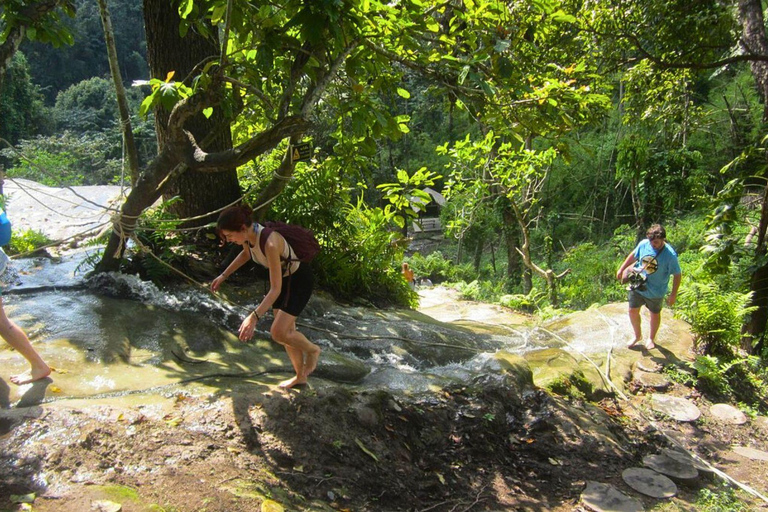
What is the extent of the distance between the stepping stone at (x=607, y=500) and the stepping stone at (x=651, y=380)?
2.43 meters

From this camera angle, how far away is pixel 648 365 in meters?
6.36

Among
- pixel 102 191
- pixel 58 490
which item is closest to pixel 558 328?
pixel 58 490

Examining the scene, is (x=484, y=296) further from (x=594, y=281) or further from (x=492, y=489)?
(x=492, y=489)

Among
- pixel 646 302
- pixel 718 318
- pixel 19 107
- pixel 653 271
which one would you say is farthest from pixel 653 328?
pixel 19 107

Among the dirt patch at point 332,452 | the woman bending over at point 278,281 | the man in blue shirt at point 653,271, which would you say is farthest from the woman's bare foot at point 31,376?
the man in blue shirt at point 653,271

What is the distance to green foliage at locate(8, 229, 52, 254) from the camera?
7.01 metres

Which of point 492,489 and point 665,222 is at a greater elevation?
point 665,222

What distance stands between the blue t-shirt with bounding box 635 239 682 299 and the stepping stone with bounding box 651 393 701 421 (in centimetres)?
118

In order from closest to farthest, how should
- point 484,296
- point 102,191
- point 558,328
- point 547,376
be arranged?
point 547,376
point 558,328
point 102,191
point 484,296

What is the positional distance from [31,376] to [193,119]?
395cm

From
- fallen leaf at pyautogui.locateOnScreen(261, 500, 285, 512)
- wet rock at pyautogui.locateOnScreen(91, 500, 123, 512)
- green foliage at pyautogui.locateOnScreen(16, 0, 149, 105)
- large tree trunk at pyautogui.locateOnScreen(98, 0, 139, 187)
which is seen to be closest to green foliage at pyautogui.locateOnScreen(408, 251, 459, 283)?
large tree trunk at pyautogui.locateOnScreen(98, 0, 139, 187)

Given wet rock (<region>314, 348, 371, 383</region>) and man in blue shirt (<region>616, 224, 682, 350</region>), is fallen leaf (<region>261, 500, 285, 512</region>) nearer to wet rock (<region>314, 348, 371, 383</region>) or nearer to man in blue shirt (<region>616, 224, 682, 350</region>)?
wet rock (<region>314, 348, 371, 383</region>)

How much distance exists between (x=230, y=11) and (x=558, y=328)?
6.49m

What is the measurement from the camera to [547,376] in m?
5.66
